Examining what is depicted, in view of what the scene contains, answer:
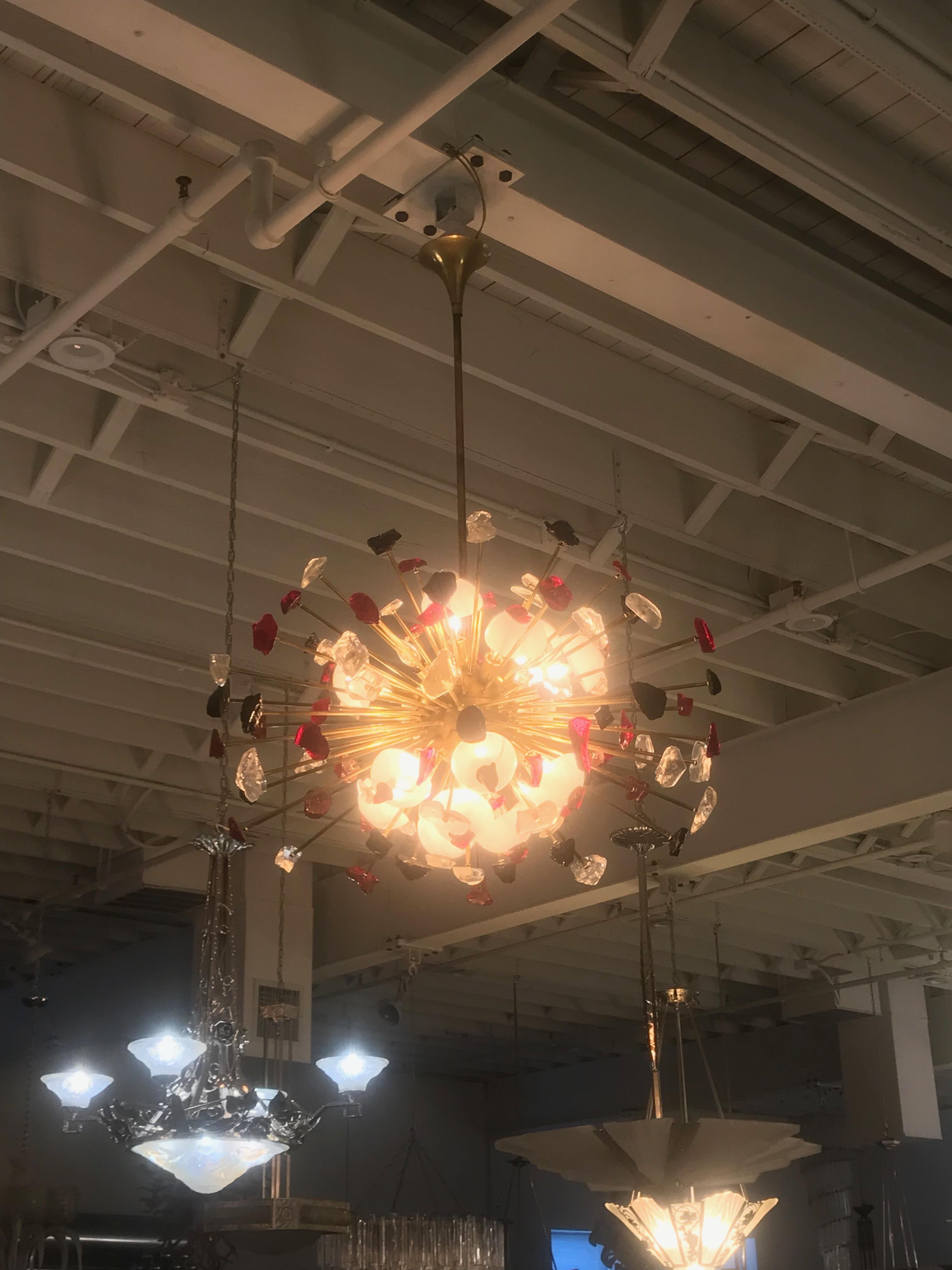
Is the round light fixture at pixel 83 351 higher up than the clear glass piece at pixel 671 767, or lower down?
higher up

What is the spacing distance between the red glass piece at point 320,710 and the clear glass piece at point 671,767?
29.1 inches

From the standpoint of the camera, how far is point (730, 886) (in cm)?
777

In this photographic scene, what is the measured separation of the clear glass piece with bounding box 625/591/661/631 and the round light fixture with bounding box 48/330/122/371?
72.2 inches

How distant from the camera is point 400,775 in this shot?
9.71ft

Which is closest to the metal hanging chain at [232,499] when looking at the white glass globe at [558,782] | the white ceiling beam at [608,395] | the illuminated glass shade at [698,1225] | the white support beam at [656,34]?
the white ceiling beam at [608,395]

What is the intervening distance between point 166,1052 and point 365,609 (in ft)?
13.7

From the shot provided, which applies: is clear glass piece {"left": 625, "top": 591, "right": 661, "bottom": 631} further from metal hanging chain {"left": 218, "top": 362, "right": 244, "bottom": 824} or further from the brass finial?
metal hanging chain {"left": 218, "top": 362, "right": 244, "bottom": 824}

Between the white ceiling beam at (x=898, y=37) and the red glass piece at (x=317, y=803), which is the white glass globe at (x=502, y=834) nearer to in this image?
the red glass piece at (x=317, y=803)

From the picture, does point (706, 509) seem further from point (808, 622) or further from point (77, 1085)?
point (77, 1085)

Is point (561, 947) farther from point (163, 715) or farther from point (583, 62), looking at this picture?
point (583, 62)

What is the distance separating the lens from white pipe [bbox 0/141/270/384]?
302cm

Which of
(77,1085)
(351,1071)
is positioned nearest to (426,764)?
(351,1071)

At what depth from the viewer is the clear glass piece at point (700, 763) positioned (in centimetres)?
284

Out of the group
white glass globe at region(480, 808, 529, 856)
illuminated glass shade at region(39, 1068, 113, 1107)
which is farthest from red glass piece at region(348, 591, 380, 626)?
illuminated glass shade at region(39, 1068, 113, 1107)
